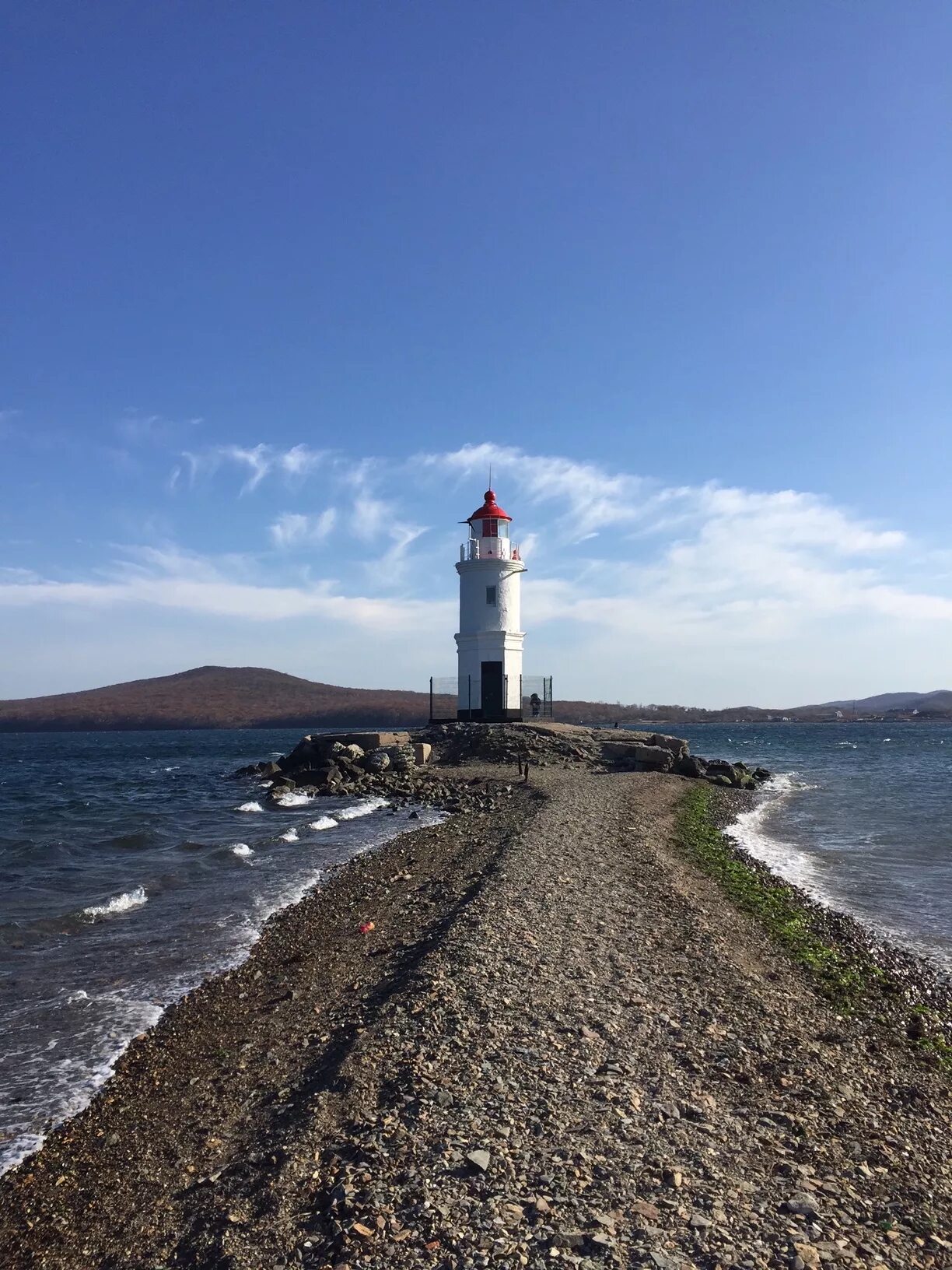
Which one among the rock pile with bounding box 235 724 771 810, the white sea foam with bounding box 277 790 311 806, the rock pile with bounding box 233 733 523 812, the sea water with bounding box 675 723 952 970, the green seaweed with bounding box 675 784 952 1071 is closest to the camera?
the green seaweed with bounding box 675 784 952 1071

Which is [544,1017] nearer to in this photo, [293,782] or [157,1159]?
[157,1159]

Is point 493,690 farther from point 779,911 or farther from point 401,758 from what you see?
point 779,911

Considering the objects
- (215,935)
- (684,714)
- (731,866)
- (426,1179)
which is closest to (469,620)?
(731,866)

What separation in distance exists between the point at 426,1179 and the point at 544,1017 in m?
2.66

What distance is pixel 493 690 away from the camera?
120 feet

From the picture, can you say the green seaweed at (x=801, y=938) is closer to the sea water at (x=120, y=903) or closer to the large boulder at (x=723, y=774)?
the sea water at (x=120, y=903)

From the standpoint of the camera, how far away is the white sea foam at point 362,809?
945 inches

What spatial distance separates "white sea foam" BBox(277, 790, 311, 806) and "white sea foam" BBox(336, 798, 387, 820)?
6.36ft

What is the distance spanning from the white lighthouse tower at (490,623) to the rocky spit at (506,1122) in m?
25.6

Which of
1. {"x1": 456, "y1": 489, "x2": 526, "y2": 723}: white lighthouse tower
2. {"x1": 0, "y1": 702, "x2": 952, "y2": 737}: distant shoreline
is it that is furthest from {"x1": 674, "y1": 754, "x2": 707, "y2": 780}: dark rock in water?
{"x1": 0, "y1": 702, "x2": 952, "y2": 737}: distant shoreline

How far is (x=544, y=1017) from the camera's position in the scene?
7.49m

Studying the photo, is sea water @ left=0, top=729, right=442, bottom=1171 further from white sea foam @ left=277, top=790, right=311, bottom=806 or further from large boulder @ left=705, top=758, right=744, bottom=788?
large boulder @ left=705, top=758, right=744, bottom=788

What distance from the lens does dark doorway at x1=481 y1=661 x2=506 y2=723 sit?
36.5 m

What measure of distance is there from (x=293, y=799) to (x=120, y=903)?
48.0ft
